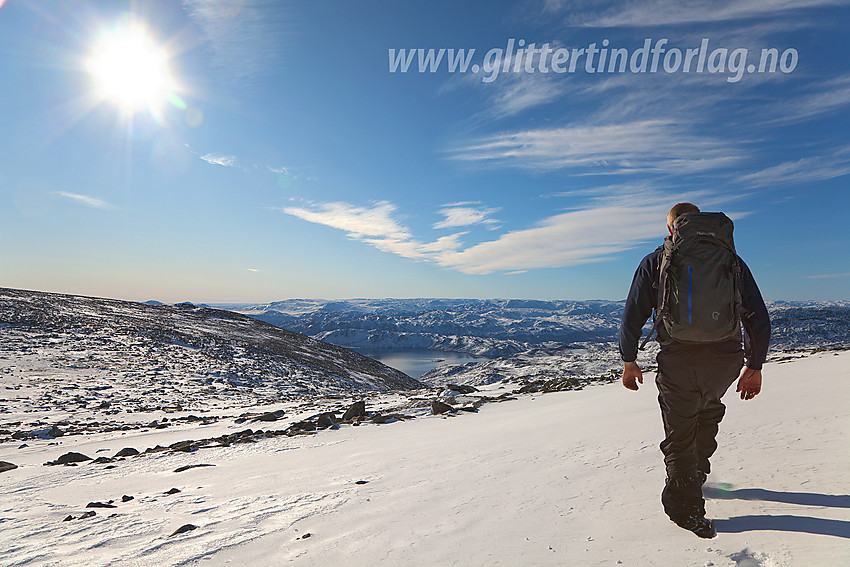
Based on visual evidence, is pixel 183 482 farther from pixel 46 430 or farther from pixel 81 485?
pixel 46 430

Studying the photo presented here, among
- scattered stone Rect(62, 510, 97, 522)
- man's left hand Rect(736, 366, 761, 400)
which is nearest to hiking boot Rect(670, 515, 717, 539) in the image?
man's left hand Rect(736, 366, 761, 400)

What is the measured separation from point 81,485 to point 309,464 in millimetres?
3387

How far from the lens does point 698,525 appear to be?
2516 mm

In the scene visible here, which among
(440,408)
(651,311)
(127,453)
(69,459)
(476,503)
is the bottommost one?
(127,453)

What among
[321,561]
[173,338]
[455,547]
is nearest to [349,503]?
[321,561]

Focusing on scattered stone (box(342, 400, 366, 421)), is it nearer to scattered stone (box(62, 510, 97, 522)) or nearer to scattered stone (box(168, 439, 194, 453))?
scattered stone (box(168, 439, 194, 453))

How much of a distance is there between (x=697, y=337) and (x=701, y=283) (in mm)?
384

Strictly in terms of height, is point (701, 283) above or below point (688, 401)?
above

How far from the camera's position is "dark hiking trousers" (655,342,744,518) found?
8.86ft

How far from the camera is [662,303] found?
9.47ft

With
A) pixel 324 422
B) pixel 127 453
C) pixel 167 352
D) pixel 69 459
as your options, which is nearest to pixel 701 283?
pixel 324 422

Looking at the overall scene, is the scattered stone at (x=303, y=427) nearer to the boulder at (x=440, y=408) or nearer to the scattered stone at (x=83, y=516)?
the boulder at (x=440, y=408)

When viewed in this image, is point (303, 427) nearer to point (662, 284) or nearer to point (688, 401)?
point (688, 401)

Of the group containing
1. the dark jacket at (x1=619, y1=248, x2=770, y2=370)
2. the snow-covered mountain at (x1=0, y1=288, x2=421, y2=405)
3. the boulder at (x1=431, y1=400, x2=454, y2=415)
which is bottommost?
the snow-covered mountain at (x1=0, y1=288, x2=421, y2=405)
